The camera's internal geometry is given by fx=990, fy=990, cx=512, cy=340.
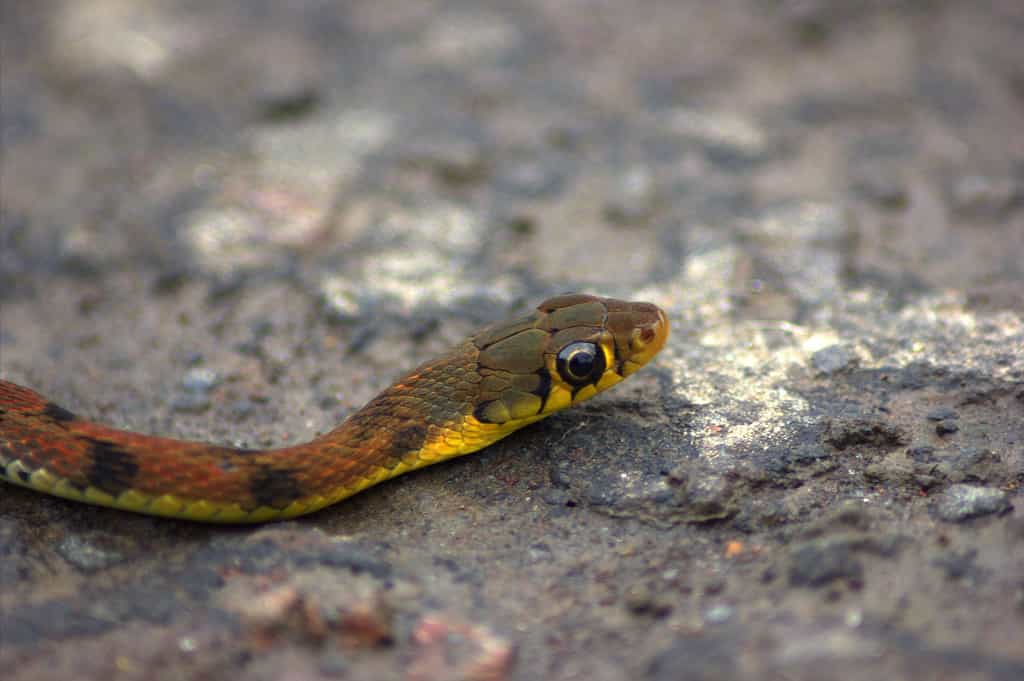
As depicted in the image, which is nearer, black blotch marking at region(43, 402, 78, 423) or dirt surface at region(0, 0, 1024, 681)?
dirt surface at region(0, 0, 1024, 681)

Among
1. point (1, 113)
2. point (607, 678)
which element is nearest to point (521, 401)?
point (607, 678)

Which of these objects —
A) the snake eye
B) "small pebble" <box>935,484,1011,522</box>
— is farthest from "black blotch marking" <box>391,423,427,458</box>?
"small pebble" <box>935,484,1011,522</box>

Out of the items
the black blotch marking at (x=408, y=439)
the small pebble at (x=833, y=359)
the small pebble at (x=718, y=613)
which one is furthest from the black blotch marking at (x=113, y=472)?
the small pebble at (x=833, y=359)

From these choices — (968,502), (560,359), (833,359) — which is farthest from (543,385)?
(968,502)

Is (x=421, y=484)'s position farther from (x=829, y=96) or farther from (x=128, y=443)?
(x=829, y=96)

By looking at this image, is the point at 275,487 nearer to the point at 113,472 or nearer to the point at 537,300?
the point at 113,472

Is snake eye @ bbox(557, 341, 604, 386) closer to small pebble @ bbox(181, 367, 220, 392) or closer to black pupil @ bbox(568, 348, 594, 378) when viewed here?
black pupil @ bbox(568, 348, 594, 378)
